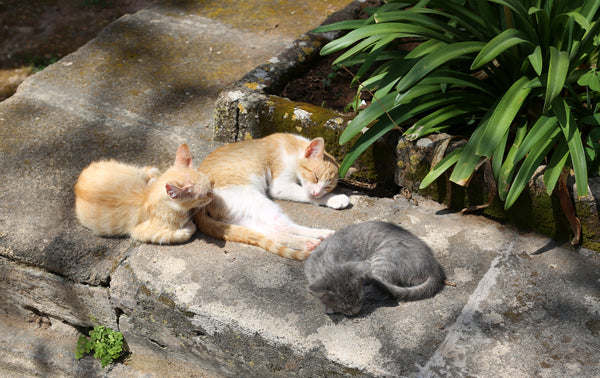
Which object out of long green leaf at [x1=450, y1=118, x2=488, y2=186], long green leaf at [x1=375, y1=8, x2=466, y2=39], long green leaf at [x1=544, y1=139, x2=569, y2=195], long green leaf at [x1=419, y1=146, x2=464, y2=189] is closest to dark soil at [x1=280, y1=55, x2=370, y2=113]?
long green leaf at [x1=375, y1=8, x2=466, y2=39]

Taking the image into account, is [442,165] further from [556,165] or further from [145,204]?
[145,204]

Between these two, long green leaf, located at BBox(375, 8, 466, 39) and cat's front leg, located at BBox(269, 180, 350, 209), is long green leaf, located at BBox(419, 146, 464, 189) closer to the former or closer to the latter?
cat's front leg, located at BBox(269, 180, 350, 209)

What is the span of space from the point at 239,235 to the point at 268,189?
491 millimetres

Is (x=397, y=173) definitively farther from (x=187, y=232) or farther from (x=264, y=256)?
(x=187, y=232)

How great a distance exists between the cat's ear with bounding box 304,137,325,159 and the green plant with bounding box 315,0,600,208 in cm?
21

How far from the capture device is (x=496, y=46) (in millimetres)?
2635

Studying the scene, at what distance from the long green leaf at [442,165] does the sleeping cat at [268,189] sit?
1.84ft

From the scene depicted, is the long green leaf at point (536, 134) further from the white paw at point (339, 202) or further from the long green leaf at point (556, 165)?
the white paw at point (339, 202)

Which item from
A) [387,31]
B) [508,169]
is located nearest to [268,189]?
[387,31]

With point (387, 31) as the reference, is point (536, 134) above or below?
below

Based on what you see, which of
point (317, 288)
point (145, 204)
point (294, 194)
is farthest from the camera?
point (294, 194)

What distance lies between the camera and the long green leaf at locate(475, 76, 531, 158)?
2723 mm

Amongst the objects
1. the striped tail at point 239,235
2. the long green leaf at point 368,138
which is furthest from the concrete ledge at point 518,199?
the striped tail at point 239,235

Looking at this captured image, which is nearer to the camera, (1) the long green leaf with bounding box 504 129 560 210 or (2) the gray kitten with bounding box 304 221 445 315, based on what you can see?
Answer: (2) the gray kitten with bounding box 304 221 445 315
